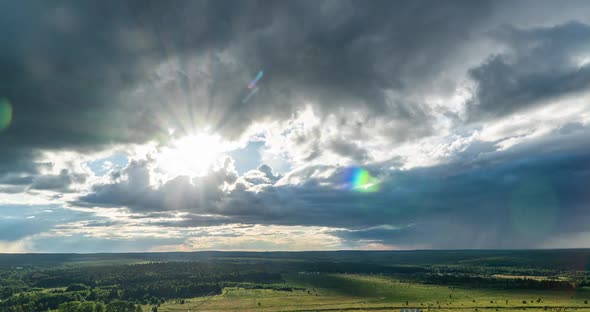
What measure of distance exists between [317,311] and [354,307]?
2089 cm

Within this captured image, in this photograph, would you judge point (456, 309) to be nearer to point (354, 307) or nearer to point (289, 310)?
point (354, 307)

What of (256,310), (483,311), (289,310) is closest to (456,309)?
Result: (483,311)

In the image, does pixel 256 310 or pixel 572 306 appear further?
pixel 256 310

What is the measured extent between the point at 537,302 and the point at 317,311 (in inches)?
4050

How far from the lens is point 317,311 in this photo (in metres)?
186

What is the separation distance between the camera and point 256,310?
19962cm

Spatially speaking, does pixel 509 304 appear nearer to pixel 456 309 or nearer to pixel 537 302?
pixel 537 302

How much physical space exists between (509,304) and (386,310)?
2336 inches

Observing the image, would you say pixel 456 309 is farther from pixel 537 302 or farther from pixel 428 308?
pixel 537 302

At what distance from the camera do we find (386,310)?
176 m

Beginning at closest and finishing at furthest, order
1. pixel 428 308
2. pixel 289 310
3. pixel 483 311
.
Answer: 1. pixel 483 311
2. pixel 428 308
3. pixel 289 310

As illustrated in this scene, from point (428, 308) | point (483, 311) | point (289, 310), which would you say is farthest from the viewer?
point (289, 310)

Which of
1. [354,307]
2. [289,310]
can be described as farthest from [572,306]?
[289,310]

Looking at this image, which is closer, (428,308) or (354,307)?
(428,308)
